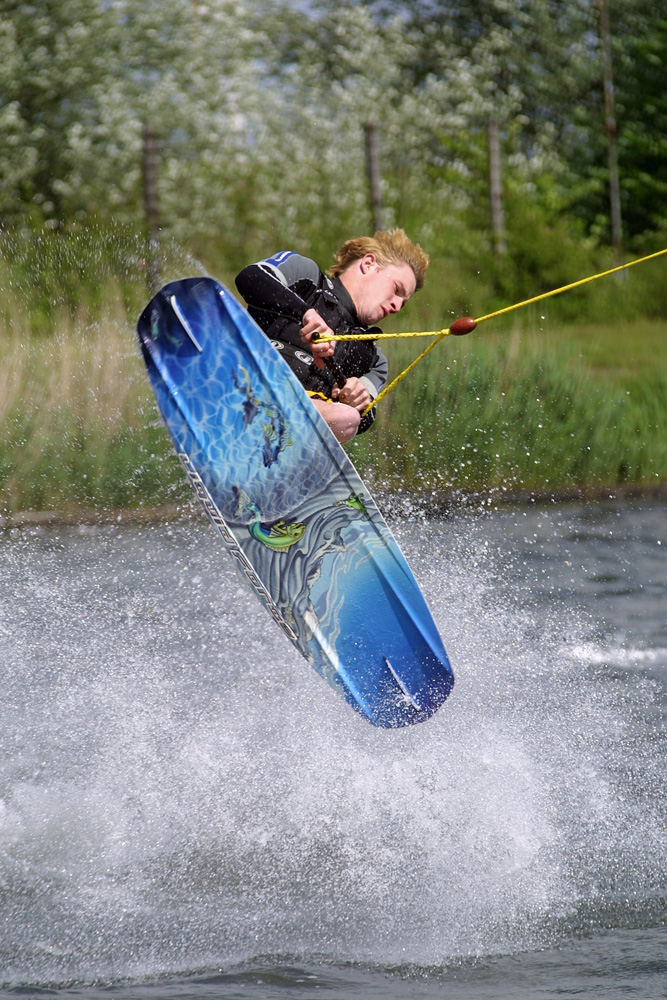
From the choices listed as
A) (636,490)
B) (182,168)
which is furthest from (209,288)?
(182,168)

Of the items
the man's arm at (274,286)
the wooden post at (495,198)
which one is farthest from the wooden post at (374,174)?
the man's arm at (274,286)

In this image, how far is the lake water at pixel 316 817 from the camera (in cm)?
399

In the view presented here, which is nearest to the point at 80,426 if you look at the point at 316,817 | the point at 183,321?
the point at 183,321

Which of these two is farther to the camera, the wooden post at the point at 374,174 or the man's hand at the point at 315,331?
the wooden post at the point at 374,174

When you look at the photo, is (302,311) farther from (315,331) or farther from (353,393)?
(353,393)

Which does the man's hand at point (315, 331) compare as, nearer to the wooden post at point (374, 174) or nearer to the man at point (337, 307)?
the man at point (337, 307)

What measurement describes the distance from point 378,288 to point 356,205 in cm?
1246

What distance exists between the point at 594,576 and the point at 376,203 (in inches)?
329

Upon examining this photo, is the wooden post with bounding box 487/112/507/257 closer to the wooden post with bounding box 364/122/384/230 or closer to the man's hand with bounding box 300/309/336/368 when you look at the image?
the wooden post with bounding box 364/122/384/230

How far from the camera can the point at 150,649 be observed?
7.32m

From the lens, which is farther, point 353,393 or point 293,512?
point 353,393

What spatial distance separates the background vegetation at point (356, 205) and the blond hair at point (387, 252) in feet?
2.77

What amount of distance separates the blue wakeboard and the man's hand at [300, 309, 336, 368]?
192 millimetres

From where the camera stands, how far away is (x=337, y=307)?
4.88 meters
